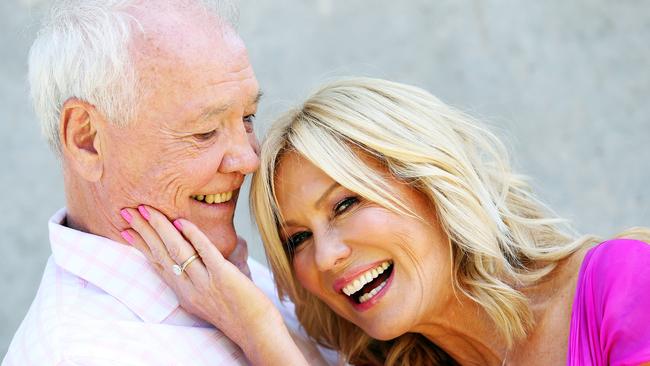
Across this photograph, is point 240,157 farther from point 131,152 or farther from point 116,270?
point 116,270

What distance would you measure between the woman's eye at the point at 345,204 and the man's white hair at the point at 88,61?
67 cm

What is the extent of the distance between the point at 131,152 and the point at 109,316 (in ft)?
1.50

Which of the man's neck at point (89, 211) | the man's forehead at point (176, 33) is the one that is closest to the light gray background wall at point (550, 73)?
the man's neck at point (89, 211)

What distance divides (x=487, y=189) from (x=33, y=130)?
2.59 metres

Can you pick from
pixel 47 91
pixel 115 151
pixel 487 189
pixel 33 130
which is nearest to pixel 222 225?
pixel 115 151

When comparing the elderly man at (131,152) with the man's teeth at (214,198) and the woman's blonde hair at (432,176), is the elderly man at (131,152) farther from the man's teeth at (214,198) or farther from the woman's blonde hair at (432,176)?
the woman's blonde hair at (432,176)

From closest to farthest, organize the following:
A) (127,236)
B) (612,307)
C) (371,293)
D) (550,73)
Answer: (612,307) < (127,236) < (371,293) < (550,73)

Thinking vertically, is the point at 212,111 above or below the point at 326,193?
above

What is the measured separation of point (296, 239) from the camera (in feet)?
9.59

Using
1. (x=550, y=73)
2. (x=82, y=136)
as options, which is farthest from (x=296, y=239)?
(x=550, y=73)

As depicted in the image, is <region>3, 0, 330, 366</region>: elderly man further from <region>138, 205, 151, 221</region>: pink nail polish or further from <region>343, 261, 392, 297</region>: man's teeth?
<region>343, 261, 392, 297</region>: man's teeth

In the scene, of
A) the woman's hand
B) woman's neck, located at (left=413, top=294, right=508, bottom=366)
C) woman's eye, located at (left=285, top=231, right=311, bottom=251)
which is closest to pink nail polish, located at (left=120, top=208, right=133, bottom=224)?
the woman's hand

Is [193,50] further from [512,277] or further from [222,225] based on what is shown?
[512,277]

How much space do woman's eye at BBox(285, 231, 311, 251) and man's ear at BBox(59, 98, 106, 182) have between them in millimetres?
641
